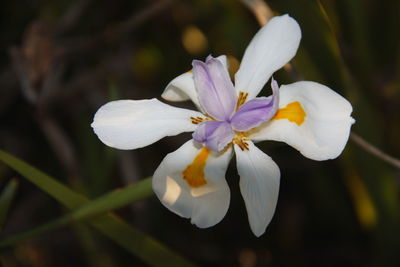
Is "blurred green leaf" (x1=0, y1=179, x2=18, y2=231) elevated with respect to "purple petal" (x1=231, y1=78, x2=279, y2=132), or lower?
elevated

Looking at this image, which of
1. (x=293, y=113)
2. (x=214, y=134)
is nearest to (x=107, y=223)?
(x=214, y=134)

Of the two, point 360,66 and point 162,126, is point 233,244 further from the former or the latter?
point 162,126

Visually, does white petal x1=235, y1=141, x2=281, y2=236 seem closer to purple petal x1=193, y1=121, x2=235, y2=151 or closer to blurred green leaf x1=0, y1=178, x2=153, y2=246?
purple petal x1=193, y1=121, x2=235, y2=151

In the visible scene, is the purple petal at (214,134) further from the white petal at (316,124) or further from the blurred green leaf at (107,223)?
the blurred green leaf at (107,223)

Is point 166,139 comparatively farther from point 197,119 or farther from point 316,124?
point 316,124

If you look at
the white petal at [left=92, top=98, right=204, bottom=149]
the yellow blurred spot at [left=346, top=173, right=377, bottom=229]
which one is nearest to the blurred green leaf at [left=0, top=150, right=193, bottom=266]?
the white petal at [left=92, top=98, right=204, bottom=149]
